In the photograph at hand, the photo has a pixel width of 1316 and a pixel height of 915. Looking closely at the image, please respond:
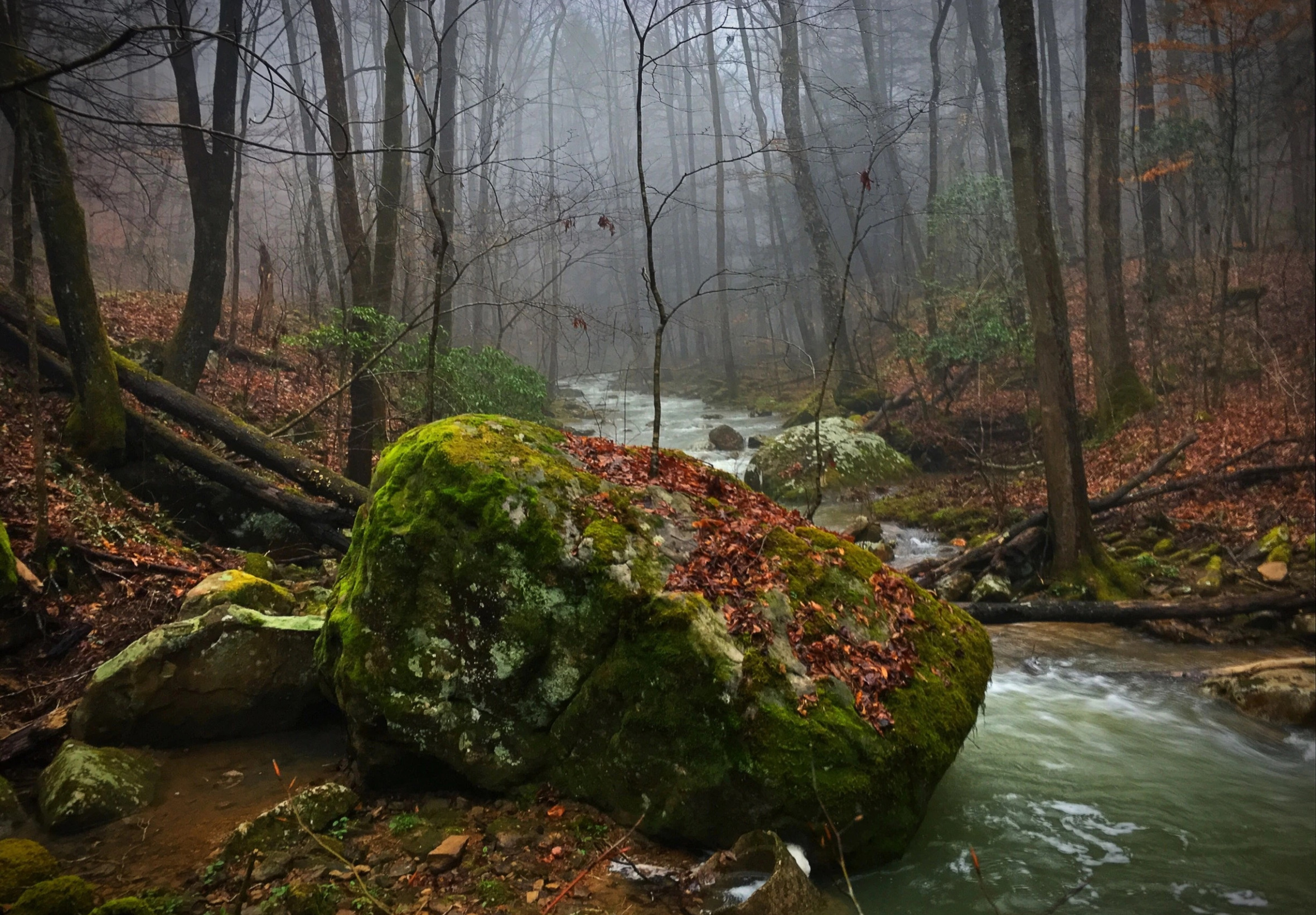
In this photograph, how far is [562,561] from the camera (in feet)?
13.7

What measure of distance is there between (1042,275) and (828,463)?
251 inches

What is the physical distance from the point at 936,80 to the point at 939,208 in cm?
286

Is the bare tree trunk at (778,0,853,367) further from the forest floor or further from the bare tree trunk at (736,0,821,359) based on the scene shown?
the forest floor

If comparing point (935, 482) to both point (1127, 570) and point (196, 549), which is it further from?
point (196, 549)

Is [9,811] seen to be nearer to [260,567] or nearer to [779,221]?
[260,567]

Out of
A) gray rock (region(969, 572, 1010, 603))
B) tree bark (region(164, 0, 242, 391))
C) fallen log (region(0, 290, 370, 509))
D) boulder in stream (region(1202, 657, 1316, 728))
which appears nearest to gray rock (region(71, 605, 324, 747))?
fallen log (region(0, 290, 370, 509))

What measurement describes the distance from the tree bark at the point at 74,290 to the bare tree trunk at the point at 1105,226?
47.7 ft

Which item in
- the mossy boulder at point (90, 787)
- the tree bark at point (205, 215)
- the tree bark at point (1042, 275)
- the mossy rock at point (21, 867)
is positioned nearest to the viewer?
the mossy rock at point (21, 867)

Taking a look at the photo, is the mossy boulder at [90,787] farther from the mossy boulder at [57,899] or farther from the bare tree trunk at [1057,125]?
the bare tree trunk at [1057,125]

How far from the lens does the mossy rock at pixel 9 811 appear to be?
153 inches

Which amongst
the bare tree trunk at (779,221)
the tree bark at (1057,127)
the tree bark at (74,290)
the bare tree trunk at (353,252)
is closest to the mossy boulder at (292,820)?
the tree bark at (74,290)

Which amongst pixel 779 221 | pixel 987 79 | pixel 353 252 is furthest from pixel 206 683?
pixel 987 79

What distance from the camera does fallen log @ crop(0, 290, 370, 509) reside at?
26.6 feet

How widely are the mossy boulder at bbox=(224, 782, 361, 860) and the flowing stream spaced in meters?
2.75
